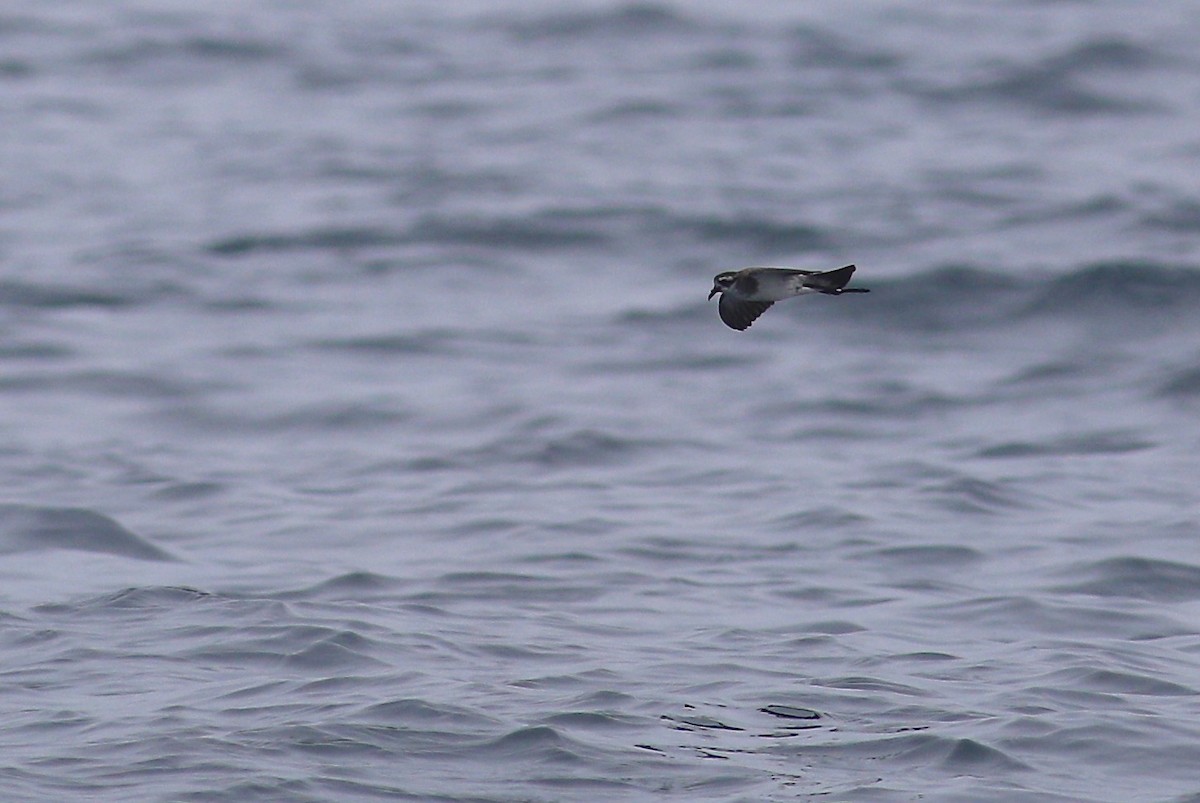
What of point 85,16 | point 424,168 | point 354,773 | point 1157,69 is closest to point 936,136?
point 1157,69

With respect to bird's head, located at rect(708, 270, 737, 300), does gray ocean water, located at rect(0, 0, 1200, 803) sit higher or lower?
lower

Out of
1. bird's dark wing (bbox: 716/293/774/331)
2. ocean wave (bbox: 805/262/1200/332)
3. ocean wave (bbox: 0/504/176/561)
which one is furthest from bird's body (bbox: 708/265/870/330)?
ocean wave (bbox: 805/262/1200/332)

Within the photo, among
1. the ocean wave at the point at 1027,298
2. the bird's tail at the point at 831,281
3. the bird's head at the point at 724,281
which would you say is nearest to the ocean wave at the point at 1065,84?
the ocean wave at the point at 1027,298

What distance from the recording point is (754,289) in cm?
777

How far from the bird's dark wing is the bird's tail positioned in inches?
13.1

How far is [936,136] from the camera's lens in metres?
18.6

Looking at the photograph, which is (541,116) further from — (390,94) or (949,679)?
(949,679)

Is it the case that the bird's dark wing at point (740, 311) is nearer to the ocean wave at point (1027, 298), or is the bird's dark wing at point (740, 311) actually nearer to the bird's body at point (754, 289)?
the bird's body at point (754, 289)

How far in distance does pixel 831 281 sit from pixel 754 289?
660mm

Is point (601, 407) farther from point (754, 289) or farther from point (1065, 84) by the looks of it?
point (1065, 84)

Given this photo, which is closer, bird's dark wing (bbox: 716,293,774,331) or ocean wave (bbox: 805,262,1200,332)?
bird's dark wing (bbox: 716,293,774,331)

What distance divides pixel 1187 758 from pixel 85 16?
64.7 feet

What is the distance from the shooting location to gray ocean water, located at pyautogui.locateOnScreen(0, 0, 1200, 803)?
756cm

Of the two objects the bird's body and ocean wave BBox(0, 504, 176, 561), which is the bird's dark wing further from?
ocean wave BBox(0, 504, 176, 561)
